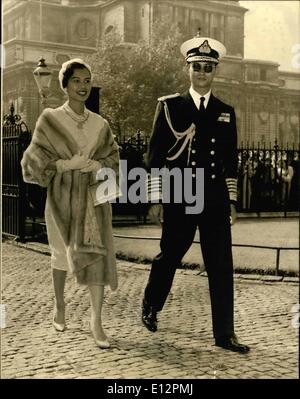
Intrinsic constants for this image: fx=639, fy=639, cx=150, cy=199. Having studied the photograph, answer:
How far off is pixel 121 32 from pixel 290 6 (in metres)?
1.47

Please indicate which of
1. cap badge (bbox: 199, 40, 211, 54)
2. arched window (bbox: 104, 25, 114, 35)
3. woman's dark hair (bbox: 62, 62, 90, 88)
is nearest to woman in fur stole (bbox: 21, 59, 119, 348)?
woman's dark hair (bbox: 62, 62, 90, 88)

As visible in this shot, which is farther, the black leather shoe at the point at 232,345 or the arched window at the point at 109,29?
the arched window at the point at 109,29

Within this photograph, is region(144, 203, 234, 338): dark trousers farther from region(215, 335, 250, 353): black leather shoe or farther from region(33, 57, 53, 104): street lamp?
region(33, 57, 53, 104): street lamp

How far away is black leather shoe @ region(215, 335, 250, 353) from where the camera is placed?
441cm

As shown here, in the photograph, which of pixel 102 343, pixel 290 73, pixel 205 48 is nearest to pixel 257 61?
pixel 290 73

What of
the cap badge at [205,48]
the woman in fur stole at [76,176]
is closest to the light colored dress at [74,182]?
the woman in fur stole at [76,176]

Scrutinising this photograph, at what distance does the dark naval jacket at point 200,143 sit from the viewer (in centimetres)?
436

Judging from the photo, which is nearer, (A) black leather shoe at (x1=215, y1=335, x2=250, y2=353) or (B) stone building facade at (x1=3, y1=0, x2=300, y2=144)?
(A) black leather shoe at (x1=215, y1=335, x2=250, y2=353)

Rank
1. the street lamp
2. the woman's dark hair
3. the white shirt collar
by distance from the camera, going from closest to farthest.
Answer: the woman's dark hair
the white shirt collar
the street lamp

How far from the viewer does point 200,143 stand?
4.36 meters

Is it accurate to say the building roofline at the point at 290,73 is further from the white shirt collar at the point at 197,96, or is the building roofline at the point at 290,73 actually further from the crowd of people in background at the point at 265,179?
the crowd of people in background at the point at 265,179

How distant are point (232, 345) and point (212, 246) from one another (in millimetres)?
697

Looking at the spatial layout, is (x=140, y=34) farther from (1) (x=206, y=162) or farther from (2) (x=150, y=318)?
(2) (x=150, y=318)

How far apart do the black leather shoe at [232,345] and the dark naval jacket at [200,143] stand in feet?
→ 3.18
